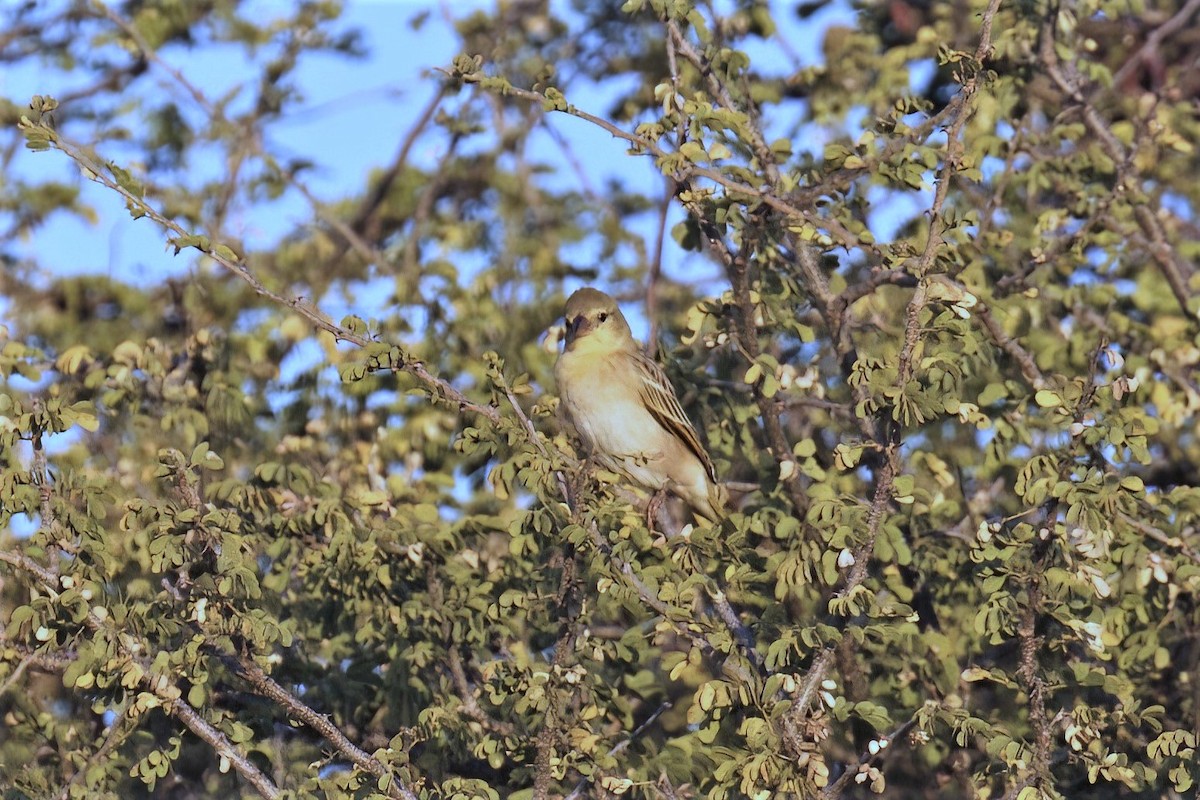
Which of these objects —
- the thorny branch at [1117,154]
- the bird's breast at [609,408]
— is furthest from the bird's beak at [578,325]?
the thorny branch at [1117,154]

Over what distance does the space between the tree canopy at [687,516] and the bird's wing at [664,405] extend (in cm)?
8

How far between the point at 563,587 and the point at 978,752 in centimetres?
168

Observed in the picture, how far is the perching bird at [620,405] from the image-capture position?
5461 millimetres

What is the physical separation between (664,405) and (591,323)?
2.06ft

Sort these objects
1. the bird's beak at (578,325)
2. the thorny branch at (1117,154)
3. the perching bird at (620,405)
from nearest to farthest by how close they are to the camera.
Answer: the thorny branch at (1117,154) < the perching bird at (620,405) < the bird's beak at (578,325)

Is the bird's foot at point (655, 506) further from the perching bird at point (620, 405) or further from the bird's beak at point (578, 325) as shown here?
the bird's beak at point (578, 325)

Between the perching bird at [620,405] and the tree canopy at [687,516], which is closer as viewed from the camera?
the tree canopy at [687,516]

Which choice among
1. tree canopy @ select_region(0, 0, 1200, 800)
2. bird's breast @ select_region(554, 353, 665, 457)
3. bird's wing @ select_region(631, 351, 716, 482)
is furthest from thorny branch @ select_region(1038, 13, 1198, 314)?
bird's breast @ select_region(554, 353, 665, 457)

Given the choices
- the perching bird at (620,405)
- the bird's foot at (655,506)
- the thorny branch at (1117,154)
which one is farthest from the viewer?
the perching bird at (620,405)

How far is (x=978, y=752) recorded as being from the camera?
4.52m

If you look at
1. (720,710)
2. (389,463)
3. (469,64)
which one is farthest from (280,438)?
(720,710)

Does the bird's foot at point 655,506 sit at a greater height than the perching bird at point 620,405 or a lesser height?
lesser

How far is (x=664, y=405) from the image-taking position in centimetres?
535

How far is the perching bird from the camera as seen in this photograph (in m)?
5.46
